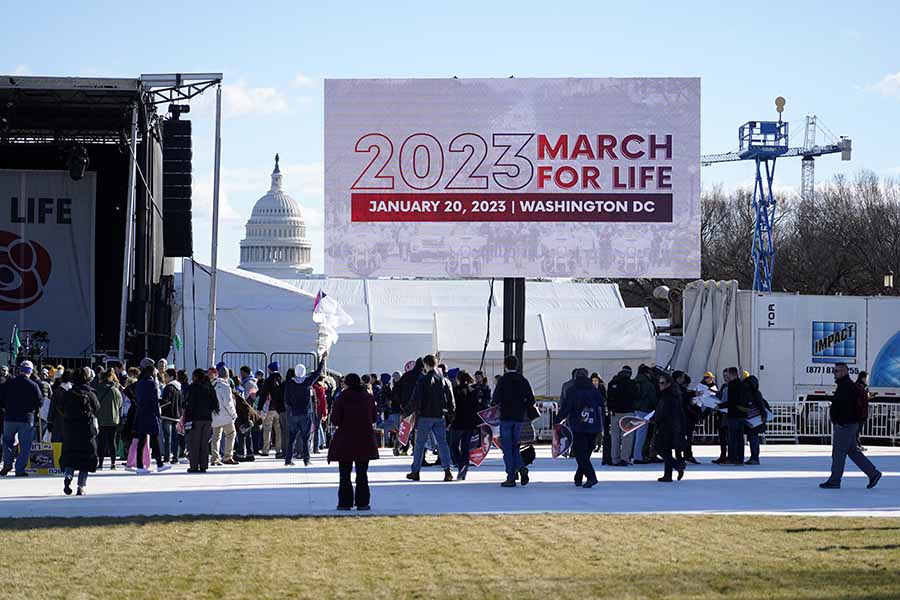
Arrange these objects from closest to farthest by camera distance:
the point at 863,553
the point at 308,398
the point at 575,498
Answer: the point at 863,553
the point at 575,498
the point at 308,398

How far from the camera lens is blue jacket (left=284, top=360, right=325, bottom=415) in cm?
2178

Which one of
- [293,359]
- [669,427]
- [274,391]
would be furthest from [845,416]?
[293,359]

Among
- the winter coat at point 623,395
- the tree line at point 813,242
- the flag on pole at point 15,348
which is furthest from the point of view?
the tree line at point 813,242

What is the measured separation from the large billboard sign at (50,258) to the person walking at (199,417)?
1388 centimetres

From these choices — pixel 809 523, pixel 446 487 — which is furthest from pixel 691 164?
pixel 809 523

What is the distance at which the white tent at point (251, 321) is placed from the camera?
120 feet

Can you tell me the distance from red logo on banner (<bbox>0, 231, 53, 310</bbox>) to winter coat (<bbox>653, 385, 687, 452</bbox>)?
18.7 metres

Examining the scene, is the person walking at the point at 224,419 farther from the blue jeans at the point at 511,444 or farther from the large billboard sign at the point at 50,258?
the large billboard sign at the point at 50,258

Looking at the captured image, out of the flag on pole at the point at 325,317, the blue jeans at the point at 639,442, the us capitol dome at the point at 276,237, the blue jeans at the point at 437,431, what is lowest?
the blue jeans at the point at 639,442

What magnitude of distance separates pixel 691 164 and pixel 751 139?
40.2 m

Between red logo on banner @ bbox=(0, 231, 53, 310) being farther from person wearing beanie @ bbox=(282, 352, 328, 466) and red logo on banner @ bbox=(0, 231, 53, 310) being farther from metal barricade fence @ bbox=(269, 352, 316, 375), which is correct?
person wearing beanie @ bbox=(282, 352, 328, 466)

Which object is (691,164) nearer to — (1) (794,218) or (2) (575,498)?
(2) (575,498)

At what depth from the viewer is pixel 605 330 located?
35.9 metres

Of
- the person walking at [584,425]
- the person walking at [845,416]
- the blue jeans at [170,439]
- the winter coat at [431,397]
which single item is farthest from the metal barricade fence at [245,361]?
the person walking at [845,416]
